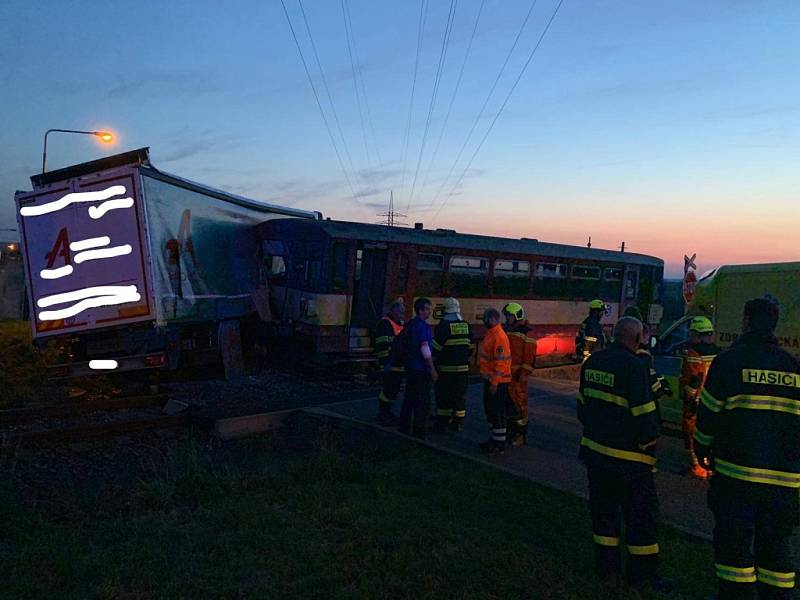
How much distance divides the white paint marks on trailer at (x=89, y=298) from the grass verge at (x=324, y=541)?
4145 mm

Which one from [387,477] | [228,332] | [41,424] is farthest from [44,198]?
[387,477]

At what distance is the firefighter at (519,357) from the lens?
7.50 meters

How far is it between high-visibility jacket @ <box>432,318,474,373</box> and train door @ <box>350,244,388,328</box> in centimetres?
591

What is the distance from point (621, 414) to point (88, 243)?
845 cm

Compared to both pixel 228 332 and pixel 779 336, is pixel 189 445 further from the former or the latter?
pixel 779 336

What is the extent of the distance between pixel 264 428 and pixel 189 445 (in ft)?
3.31

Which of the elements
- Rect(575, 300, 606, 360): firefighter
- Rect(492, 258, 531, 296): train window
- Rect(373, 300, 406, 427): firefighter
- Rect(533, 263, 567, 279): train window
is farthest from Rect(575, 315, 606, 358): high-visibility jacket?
Rect(533, 263, 567, 279): train window

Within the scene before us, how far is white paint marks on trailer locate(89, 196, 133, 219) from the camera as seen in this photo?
32.2 feet

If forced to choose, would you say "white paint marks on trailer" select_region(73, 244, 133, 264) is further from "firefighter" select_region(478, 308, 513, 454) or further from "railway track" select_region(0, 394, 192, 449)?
"firefighter" select_region(478, 308, 513, 454)

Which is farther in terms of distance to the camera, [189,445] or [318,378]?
[318,378]

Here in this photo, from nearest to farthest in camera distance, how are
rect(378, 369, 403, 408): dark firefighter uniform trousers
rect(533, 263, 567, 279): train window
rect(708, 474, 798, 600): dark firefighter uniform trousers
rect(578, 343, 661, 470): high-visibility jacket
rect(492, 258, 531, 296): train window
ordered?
rect(708, 474, 798, 600): dark firefighter uniform trousers → rect(578, 343, 661, 470): high-visibility jacket → rect(378, 369, 403, 408): dark firefighter uniform trousers → rect(492, 258, 531, 296): train window → rect(533, 263, 567, 279): train window

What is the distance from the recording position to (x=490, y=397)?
7.37 m

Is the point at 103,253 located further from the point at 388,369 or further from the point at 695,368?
the point at 695,368

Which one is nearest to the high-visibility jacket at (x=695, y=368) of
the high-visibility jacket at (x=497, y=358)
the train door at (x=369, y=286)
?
the high-visibility jacket at (x=497, y=358)
